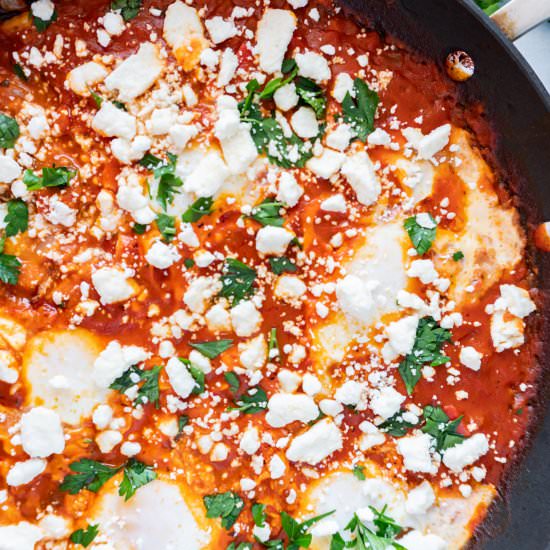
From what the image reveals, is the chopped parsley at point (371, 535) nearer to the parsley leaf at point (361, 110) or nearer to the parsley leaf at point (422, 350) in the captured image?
the parsley leaf at point (422, 350)

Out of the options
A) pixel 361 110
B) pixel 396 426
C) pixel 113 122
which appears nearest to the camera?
pixel 113 122

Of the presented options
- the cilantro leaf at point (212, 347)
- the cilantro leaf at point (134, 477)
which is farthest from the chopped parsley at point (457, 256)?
the cilantro leaf at point (134, 477)

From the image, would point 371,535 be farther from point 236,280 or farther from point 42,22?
point 42,22

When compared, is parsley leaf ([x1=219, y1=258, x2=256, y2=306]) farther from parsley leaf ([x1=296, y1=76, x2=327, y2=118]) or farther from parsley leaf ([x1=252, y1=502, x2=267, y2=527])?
parsley leaf ([x1=252, y1=502, x2=267, y2=527])

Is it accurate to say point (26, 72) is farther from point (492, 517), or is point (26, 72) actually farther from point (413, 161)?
point (492, 517)

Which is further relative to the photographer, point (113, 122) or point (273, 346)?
point (273, 346)

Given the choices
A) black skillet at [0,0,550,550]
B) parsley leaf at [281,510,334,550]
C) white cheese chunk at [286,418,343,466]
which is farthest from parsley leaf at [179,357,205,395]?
black skillet at [0,0,550,550]

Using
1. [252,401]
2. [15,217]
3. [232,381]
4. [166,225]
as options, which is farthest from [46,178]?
[252,401]
